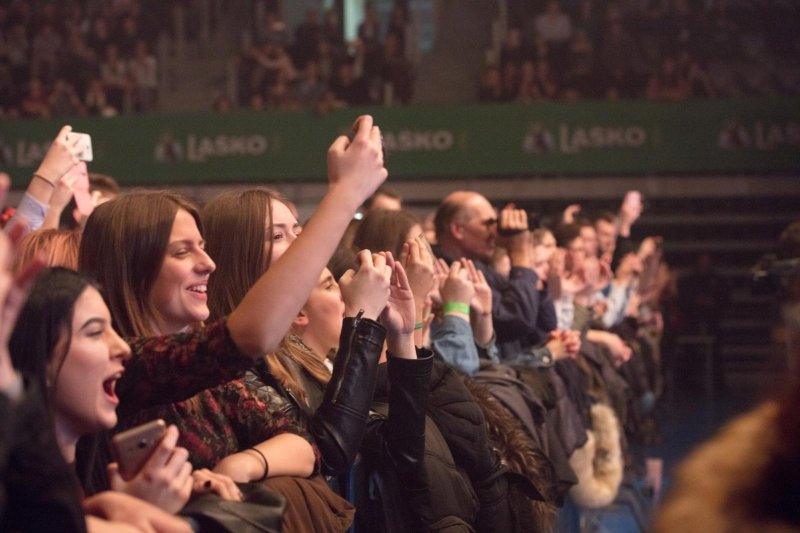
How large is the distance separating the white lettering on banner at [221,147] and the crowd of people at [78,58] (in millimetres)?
1185

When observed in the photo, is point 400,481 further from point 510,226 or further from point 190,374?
point 510,226

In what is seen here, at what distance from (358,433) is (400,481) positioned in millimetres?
450

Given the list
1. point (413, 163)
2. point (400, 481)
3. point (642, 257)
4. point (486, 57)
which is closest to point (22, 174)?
point (413, 163)

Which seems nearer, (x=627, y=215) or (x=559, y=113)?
(x=627, y=215)

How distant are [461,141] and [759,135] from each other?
3185 mm

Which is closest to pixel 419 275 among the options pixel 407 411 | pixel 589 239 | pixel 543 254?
pixel 407 411

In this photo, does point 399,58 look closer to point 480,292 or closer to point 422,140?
point 422,140

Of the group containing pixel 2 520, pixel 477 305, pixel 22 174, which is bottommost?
pixel 22 174

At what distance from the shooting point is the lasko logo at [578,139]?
1425 cm

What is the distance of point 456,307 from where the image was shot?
423cm

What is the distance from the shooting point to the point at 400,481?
10.7ft

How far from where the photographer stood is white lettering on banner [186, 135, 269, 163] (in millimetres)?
14953

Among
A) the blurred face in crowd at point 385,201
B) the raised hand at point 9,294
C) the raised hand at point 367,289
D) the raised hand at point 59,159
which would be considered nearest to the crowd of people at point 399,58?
the blurred face in crowd at point 385,201

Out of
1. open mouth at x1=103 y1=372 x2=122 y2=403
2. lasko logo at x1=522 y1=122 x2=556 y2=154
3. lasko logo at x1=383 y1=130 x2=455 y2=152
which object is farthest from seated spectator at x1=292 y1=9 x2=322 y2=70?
open mouth at x1=103 y1=372 x2=122 y2=403
